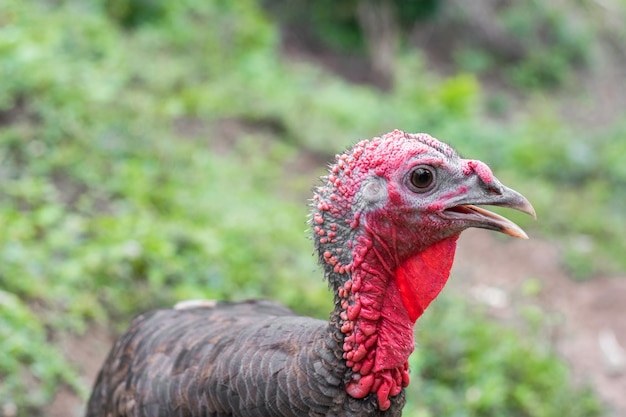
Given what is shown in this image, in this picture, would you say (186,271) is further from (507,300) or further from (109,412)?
(507,300)

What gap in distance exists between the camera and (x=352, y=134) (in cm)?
1305

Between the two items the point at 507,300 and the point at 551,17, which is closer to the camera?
the point at 507,300

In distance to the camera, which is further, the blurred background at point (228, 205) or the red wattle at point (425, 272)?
the blurred background at point (228, 205)

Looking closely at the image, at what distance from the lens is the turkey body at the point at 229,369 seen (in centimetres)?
277

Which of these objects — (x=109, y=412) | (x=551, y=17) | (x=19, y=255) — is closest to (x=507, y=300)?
(x=19, y=255)

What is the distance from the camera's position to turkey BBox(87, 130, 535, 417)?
8.89ft

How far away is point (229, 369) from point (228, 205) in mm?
5155

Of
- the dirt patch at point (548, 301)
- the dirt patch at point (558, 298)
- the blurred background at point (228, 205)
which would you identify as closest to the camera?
the blurred background at point (228, 205)

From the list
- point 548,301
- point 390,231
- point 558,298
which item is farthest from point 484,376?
point 390,231

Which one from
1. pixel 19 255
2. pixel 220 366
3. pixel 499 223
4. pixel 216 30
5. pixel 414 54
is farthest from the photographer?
pixel 414 54

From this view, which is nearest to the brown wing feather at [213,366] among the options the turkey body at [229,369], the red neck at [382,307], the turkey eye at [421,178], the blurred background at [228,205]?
the turkey body at [229,369]

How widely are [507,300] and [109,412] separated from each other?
5854 millimetres

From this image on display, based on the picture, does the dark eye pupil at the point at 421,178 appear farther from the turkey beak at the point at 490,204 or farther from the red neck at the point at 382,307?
the red neck at the point at 382,307

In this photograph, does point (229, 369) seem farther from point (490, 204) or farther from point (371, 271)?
point (490, 204)
